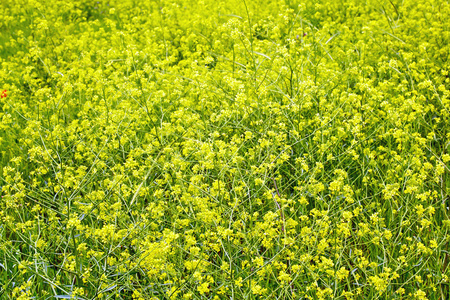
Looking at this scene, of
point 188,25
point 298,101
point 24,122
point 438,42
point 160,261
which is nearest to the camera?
point 160,261

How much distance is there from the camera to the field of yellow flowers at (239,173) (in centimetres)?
248

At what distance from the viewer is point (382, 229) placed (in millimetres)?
2828

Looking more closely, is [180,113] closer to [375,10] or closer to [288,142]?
[288,142]

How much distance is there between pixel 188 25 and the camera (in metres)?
6.03

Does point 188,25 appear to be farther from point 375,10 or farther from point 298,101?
point 298,101

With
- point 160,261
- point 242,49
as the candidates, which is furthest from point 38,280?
point 242,49

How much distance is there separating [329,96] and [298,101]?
602mm

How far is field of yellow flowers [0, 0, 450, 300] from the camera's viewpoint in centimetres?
248

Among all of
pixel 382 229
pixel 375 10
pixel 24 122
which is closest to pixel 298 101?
pixel 382 229

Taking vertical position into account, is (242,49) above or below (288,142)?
above

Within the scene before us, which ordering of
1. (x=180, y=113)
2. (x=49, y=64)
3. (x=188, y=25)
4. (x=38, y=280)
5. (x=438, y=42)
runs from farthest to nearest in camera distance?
(x=188, y=25)
(x=49, y=64)
(x=438, y=42)
(x=180, y=113)
(x=38, y=280)

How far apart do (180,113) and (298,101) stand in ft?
2.75

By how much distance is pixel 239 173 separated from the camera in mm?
2947

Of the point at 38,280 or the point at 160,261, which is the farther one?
the point at 38,280
